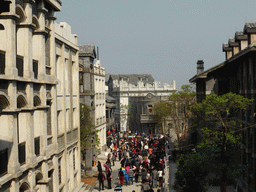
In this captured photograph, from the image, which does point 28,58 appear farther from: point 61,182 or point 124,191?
point 124,191

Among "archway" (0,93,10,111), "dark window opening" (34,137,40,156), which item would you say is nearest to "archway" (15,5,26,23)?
"archway" (0,93,10,111)

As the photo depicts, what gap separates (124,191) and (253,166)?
9.23 m

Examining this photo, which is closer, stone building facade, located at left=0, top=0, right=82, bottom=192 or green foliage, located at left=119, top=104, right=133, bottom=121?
stone building facade, located at left=0, top=0, right=82, bottom=192

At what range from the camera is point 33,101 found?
15805mm

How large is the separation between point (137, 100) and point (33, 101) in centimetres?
6773

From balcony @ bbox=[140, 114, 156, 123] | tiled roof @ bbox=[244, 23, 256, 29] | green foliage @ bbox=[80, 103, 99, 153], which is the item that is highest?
tiled roof @ bbox=[244, 23, 256, 29]

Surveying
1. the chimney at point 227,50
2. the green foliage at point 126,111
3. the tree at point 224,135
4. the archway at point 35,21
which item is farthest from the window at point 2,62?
the green foliage at point 126,111

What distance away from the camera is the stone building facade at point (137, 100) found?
72125mm

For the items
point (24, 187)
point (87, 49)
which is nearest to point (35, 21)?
point (24, 187)

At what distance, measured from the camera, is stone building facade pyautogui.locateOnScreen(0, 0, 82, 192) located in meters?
12.2

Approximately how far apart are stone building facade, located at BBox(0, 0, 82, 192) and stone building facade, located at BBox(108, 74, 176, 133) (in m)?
49.1

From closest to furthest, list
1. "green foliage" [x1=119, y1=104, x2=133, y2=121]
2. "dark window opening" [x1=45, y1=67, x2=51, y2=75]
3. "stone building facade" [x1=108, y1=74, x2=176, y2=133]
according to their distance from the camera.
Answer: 1. "dark window opening" [x1=45, y1=67, x2=51, y2=75]
2. "stone building facade" [x1=108, y1=74, x2=176, y2=133]
3. "green foliage" [x1=119, y1=104, x2=133, y2=121]

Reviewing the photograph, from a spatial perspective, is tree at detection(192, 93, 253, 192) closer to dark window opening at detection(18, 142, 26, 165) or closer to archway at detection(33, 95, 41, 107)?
archway at detection(33, 95, 41, 107)

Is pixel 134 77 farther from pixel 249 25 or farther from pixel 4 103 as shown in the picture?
pixel 4 103
